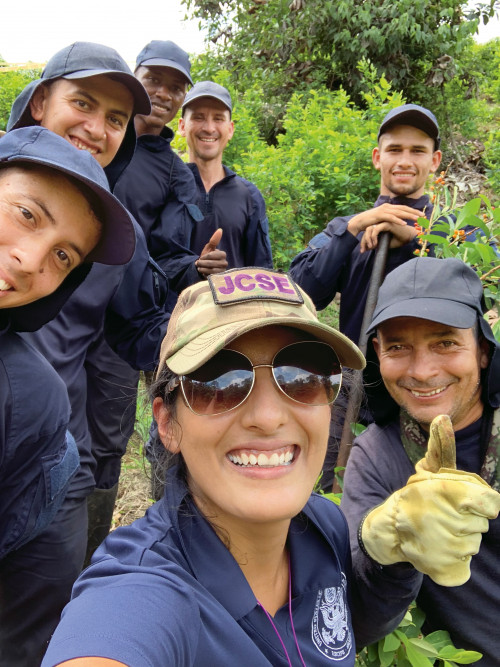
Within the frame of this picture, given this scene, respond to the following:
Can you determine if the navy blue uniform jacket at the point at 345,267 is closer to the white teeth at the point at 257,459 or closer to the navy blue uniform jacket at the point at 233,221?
the navy blue uniform jacket at the point at 233,221

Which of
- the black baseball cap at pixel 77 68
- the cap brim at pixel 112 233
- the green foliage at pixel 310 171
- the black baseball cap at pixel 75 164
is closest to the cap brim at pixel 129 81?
the black baseball cap at pixel 77 68

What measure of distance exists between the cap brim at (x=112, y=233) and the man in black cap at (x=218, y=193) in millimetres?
2069

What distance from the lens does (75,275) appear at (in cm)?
194

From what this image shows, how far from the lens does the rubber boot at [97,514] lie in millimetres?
3139

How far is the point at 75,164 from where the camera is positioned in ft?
5.57

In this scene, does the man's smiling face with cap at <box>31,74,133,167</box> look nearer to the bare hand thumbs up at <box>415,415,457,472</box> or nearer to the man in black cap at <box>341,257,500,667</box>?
the man in black cap at <box>341,257,500,667</box>

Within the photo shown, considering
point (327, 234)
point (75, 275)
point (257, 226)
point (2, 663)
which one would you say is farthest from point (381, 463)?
point (257, 226)

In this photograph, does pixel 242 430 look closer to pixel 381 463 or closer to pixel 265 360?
pixel 265 360

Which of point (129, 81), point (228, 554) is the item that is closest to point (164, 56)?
point (129, 81)

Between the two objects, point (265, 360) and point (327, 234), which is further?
point (327, 234)

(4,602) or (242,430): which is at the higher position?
(242,430)

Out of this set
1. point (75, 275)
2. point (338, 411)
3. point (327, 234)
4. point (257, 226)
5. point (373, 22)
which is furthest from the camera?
point (373, 22)

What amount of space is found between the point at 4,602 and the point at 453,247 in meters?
2.21

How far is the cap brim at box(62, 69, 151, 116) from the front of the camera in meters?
2.36
